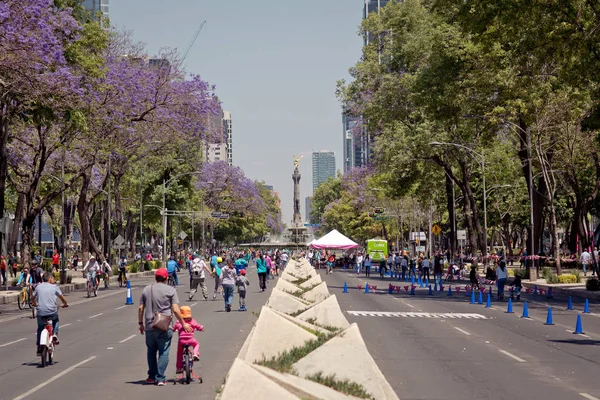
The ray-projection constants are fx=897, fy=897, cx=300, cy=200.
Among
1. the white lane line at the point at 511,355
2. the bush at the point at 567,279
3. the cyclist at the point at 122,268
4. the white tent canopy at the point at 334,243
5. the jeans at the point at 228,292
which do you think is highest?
the white tent canopy at the point at 334,243

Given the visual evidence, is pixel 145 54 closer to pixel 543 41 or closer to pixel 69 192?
pixel 69 192

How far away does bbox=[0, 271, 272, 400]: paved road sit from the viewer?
43.0 ft

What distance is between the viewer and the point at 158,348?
13.0 meters

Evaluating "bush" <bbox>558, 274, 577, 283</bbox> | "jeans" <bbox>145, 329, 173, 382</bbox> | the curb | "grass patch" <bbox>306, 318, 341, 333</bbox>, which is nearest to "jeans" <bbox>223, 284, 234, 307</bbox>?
"grass patch" <bbox>306, 318, 341, 333</bbox>

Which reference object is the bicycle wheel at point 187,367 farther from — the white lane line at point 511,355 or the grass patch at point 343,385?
the white lane line at point 511,355

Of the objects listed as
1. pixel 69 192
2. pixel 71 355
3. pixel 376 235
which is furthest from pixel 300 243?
pixel 71 355

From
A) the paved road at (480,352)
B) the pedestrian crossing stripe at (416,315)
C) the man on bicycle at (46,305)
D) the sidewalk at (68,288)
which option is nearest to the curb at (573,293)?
the paved road at (480,352)

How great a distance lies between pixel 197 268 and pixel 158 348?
68.5ft

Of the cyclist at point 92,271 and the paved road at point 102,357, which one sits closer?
the paved road at point 102,357

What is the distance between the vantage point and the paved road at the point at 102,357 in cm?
1309

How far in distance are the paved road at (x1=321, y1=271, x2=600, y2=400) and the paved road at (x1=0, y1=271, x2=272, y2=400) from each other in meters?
3.09

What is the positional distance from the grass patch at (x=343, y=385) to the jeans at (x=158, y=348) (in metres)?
3.13

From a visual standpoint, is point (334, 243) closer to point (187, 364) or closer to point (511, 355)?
point (511, 355)

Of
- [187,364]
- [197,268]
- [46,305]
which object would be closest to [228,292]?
[197,268]
